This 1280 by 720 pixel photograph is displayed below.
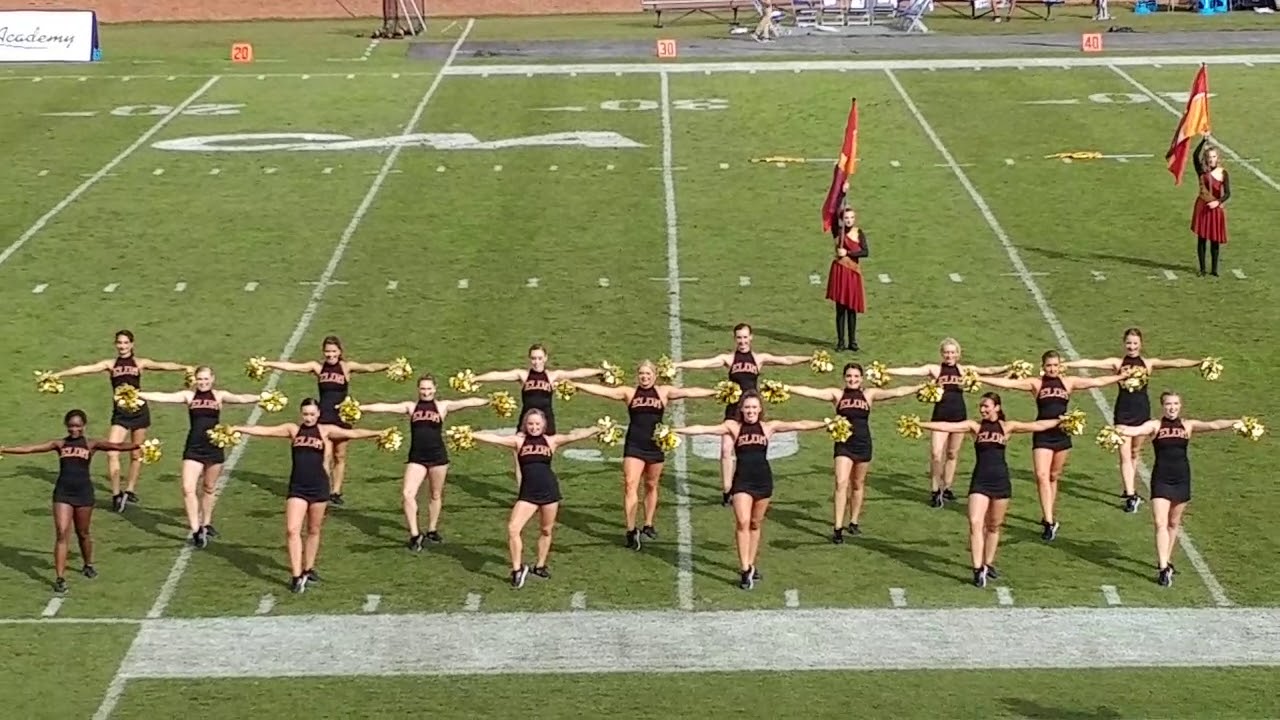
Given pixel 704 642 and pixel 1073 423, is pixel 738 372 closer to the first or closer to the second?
pixel 1073 423

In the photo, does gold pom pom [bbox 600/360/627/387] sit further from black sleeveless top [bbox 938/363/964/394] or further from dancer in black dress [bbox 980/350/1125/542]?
dancer in black dress [bbox 980/350/1125/542]

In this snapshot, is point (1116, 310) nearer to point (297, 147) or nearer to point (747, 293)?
point (747, 293)

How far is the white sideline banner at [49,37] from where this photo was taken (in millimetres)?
42500

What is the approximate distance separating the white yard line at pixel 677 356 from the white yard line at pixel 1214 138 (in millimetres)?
8298

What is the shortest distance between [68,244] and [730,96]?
13.6 meters

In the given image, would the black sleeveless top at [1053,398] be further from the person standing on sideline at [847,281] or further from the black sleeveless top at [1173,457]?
the person standing on sideline at [847,281]

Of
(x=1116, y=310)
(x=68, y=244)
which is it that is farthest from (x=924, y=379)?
(x=68, y=244)

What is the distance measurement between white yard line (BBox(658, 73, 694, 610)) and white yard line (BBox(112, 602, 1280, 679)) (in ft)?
2.73

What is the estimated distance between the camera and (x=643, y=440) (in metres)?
17.6

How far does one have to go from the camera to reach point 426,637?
626 inches

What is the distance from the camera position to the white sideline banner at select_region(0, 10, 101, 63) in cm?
4250

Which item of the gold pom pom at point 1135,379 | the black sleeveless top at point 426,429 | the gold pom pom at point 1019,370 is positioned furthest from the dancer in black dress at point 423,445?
the gold pom pom at point 1135,379

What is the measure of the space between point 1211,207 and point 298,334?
10837 mm

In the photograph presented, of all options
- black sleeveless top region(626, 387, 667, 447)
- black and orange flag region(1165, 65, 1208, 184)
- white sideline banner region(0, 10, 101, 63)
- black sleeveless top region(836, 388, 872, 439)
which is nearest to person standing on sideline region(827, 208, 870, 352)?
black sleeveless top region(836, 388, 872, 439)
